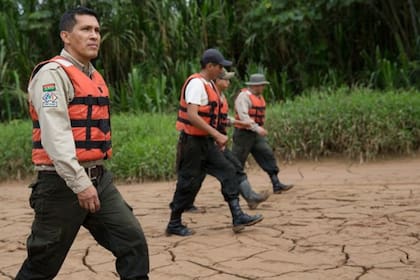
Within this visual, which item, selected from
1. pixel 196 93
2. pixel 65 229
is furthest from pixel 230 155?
pixel 65 229

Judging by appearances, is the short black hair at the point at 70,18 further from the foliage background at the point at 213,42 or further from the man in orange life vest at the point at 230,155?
the foliage background at the point at 213,42

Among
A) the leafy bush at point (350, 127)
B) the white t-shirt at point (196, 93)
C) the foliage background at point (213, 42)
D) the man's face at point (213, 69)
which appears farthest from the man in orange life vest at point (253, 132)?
the foliage background at point (213, 42)

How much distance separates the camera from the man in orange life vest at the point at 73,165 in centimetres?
259

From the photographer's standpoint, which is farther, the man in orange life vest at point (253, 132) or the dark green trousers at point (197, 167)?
the man in orange life vest at point (253, 132)

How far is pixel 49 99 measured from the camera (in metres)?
2.60

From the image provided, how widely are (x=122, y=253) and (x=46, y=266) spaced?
0.31m

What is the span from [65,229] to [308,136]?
19.7ft

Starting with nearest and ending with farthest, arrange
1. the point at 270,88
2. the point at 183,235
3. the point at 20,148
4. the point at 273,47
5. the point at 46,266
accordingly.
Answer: the point at 46,266
the point at 183,235
the point at 20,148
the point at 270,88
the point at 273,47

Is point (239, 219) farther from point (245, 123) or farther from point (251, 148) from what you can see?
point (251, 148)

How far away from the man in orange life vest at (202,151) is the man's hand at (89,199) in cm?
190

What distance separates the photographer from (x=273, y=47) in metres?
11.8

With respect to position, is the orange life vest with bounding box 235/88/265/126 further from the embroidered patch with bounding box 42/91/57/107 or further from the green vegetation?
the embroidered patch with bounding box 42/91/57/107

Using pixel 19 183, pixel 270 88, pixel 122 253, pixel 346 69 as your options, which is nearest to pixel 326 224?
pixel 122 253

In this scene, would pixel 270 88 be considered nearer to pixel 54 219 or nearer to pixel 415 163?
pixel 415 163
